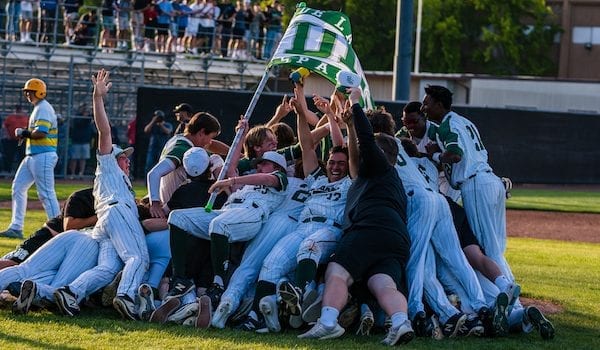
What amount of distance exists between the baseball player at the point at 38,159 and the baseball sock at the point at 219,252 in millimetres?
6302

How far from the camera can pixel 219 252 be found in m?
8.70

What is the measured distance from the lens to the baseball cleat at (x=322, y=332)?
794cm

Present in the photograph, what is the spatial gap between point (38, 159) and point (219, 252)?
656 centimetres

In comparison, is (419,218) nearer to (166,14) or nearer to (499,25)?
(166,14)

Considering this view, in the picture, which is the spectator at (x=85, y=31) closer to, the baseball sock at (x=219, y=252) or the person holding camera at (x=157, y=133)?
the person holding camera at (x=157, y=133)

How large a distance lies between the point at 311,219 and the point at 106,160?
173 cm

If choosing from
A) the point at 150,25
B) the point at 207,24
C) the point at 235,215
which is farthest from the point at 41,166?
the point at 207,24

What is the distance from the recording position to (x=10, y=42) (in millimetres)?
29656

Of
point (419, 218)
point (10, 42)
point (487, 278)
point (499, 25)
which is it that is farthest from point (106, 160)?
point (499, 25)

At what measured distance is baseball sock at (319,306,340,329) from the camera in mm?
7941

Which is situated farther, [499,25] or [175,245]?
[499,25]

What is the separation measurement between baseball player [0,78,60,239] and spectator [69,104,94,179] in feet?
40.6

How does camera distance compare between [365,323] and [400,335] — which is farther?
[365,323]

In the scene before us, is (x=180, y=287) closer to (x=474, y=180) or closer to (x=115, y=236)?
(x=115, y=236)
